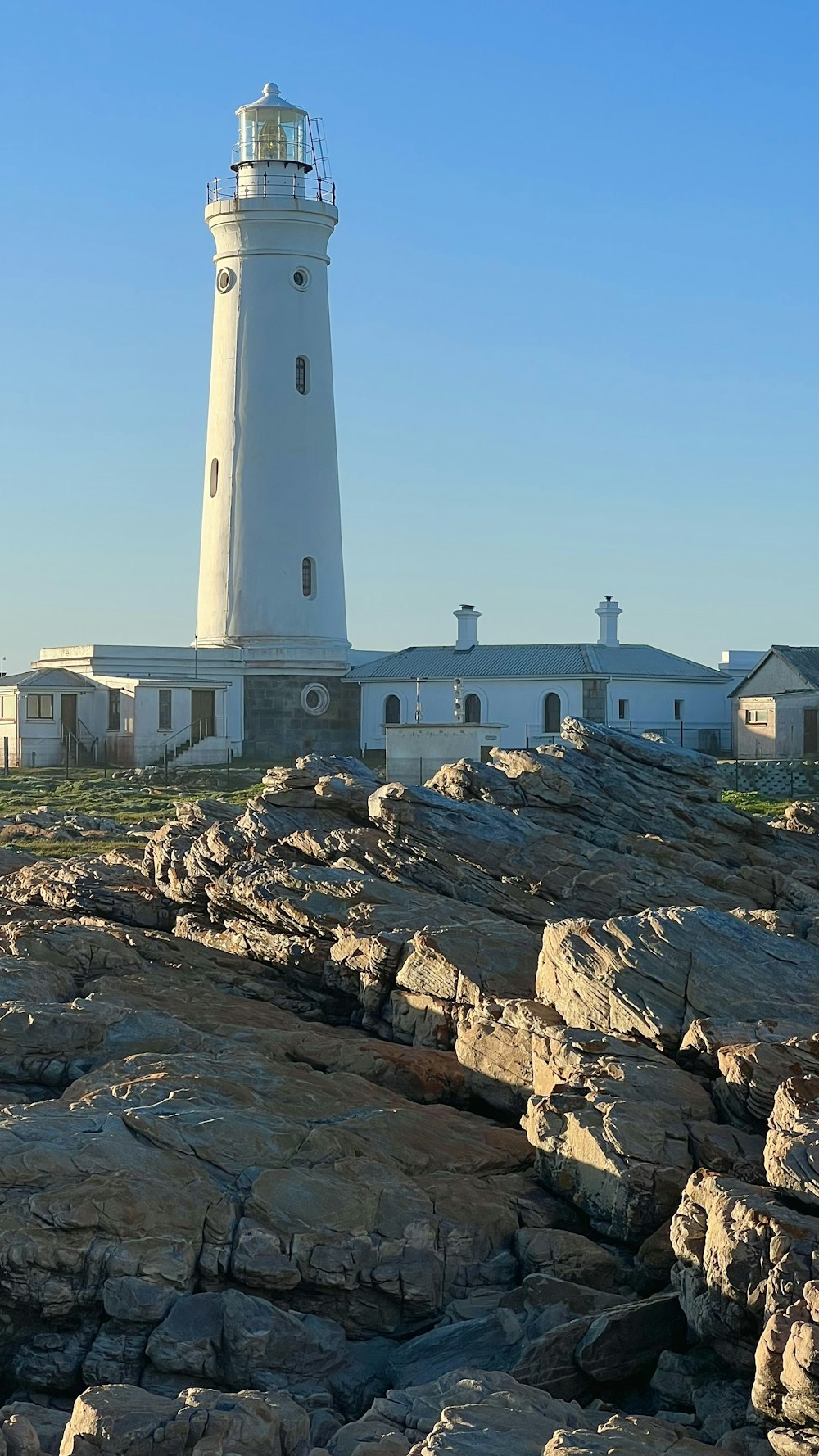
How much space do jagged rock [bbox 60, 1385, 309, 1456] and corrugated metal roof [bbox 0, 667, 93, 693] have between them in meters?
40.1

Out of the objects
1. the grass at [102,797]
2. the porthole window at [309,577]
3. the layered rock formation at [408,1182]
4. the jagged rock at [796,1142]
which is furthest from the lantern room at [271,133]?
the jagged rock at [796,1142]

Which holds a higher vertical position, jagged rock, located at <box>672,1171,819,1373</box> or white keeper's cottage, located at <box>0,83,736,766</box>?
white keeper's cottage, located at <box>0,83,736,766</box>

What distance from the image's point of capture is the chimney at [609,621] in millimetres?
54781

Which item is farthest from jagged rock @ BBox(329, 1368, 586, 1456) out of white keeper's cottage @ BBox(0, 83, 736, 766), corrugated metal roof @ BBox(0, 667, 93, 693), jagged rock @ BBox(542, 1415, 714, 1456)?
corrugated metal roof @ BBox(0, 667, 93, 693)

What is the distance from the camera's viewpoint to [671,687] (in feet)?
170

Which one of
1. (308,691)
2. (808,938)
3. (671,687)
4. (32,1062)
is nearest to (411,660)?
(308,691)

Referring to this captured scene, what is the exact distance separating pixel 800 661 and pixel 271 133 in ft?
72.0

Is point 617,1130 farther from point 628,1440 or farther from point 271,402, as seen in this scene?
point 271,402

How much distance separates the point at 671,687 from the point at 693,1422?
42.8m

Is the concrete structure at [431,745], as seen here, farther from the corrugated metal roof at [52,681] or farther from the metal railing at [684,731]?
the corrugated metal roof at [52,681]

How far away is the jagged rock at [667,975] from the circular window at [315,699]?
114 feet

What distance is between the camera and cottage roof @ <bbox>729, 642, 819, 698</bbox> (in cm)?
4838

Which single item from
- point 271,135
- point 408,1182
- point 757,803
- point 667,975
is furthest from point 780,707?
point 408,1182

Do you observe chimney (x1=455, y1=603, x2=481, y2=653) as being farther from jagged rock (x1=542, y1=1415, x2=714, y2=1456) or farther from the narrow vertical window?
jagged rock (x1=542, y1=1415, x2=714, y2=1456)
